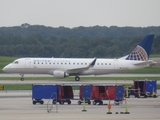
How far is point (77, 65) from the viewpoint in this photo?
69812 mm

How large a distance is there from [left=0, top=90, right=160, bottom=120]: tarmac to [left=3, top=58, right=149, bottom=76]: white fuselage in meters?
25.8

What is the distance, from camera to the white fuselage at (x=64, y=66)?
68312 mm

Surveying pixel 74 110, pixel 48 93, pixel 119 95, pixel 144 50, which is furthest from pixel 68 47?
pixel 74 110

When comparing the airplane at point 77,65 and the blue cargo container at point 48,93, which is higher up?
the airplane at point 77,65

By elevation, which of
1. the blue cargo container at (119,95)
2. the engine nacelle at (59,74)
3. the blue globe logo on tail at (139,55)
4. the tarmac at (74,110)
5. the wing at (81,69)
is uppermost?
the blue globe logo on tail at (139,55)

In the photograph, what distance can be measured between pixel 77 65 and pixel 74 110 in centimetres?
3527

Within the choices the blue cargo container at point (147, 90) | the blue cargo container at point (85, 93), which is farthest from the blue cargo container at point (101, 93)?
the blue cargo container at point (147, 90)

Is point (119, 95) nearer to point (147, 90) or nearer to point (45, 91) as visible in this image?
point (45, 91)

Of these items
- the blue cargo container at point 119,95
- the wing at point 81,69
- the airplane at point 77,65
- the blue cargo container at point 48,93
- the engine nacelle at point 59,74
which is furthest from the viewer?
the wing at point 81,69

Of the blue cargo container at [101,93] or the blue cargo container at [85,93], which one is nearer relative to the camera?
the blue cargo container at [101,93]

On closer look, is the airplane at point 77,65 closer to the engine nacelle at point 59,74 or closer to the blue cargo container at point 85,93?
the engine nacelle at point 59,74

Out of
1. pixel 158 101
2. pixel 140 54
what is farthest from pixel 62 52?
pixel 158 101

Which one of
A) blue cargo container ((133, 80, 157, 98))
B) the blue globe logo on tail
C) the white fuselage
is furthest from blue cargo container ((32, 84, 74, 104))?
the blue globe logo on tail

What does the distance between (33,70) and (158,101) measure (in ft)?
97.5
